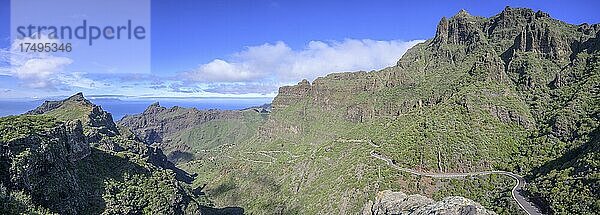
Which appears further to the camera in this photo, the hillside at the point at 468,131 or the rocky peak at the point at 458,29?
the rocky peak at the point at 458,29

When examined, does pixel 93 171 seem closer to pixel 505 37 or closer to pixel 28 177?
pixel 28 177

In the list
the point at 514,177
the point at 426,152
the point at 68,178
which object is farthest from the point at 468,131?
the point at 68,178

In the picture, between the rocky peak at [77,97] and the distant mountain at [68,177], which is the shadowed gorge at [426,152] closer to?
the distant mountain at [68,177]

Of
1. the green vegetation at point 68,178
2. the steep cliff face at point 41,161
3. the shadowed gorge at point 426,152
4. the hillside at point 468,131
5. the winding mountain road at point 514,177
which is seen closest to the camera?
the green vegetation at point 68,178

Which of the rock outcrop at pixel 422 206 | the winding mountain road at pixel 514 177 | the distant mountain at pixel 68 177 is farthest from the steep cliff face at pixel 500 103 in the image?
the distant mountain at pixel 68 177

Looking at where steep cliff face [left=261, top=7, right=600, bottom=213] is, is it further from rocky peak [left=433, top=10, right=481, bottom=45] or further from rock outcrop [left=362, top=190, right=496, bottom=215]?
rock outcrop [left=362, top=190, right=496, bottom=215]

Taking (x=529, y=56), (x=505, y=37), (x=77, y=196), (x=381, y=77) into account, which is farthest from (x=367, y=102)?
(x=77, y=196)

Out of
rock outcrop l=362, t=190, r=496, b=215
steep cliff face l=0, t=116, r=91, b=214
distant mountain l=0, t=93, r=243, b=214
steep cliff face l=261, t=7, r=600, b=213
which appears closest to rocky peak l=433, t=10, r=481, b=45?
steep cliff face l=261, t=7, r=600, b=213
